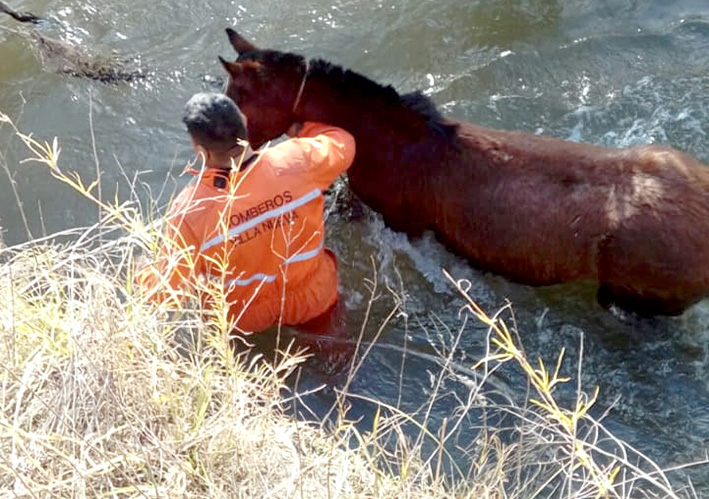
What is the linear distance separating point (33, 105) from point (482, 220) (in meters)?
4.66

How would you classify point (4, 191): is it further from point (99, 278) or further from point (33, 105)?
point (99, 278)

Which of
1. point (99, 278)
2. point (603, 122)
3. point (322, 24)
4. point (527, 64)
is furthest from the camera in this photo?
point (322, 24)

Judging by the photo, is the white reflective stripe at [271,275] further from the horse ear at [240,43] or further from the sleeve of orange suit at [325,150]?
the horse ear at [240,43]

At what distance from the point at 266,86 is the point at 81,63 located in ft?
10.5

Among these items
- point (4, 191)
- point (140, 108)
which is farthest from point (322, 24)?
point (4, 191)

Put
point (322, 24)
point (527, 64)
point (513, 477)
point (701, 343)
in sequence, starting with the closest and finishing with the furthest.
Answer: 1. point (513, 477)
2. point (701, 343)
3. point (527, 64)
4. point (322, 24)

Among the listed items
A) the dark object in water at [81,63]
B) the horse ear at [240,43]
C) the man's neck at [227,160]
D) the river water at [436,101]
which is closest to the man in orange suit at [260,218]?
the man's neck at [227,160]

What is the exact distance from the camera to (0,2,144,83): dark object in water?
27.4 feet

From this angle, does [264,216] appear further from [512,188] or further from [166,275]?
[512,188]

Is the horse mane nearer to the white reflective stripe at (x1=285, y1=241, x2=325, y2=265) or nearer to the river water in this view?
the river water

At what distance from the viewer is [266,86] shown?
19.5 ft

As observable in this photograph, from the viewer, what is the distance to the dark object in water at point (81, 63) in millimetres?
8352

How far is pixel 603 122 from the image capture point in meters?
7.36

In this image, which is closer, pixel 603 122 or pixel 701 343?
pixel 701 343
